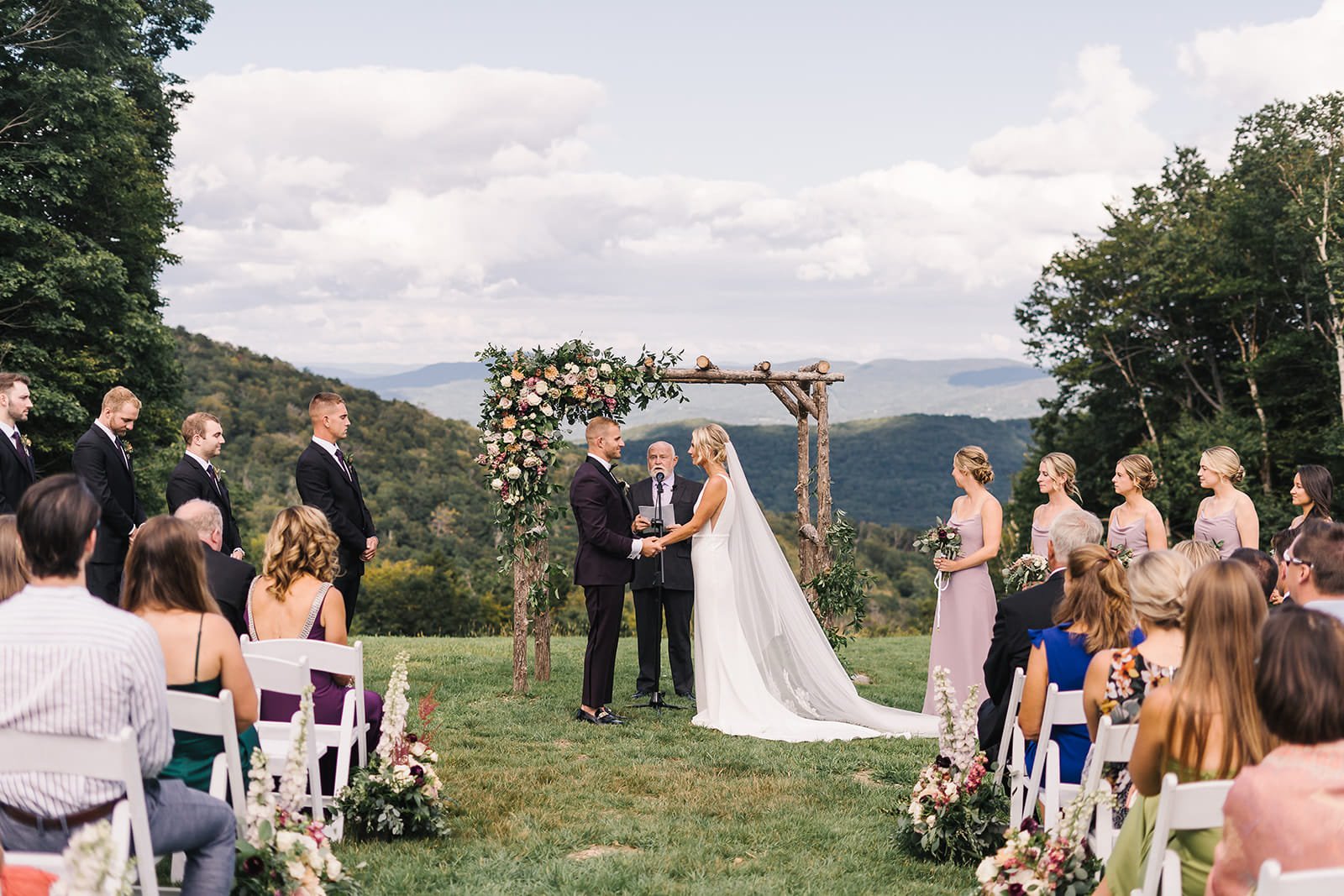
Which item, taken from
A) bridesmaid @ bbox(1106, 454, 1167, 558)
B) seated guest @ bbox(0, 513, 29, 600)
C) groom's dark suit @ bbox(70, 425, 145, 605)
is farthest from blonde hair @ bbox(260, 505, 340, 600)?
bridesmaid @ bbox(1106, 454, 1167, 558)

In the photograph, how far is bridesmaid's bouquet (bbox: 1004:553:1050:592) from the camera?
7121mm

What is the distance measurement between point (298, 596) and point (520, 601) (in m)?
4.77

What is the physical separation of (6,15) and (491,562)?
1966 centimetres

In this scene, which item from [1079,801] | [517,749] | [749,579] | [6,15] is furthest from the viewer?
[6,15]

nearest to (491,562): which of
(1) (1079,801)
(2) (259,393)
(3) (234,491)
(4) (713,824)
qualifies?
(3) (234,491)

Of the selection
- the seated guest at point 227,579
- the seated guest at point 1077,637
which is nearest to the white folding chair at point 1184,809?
the seated guest at point 1077,637

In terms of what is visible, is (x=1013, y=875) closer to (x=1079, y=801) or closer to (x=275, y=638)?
(x=1079, y=801)

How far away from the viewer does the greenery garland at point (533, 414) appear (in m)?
9.58

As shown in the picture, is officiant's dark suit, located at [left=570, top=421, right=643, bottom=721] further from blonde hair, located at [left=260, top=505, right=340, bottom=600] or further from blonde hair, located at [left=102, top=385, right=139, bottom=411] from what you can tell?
blonde hair, located at [left=260, top=505, right=340, bottom=600]

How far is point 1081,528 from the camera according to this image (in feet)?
16.6

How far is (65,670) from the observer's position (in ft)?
9.80

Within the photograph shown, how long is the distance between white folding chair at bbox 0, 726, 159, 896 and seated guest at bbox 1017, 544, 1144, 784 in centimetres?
319

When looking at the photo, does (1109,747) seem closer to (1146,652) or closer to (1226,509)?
(1146,652)

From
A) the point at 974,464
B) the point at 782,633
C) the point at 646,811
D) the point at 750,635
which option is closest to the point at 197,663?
the point at 646,811
